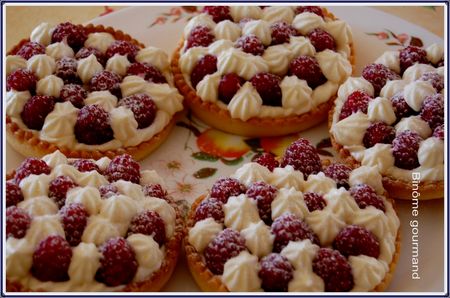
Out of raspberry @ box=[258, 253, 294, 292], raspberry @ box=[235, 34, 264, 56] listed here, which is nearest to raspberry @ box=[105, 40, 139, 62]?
raspberry @ box=[235, 34, 264, 56]

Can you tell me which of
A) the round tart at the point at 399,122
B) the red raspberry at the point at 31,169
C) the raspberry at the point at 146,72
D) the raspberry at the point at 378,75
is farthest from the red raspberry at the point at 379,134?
the red raspberry at the point at 31,169

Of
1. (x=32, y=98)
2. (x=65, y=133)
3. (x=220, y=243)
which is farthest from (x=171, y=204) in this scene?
(x=32, y=98)

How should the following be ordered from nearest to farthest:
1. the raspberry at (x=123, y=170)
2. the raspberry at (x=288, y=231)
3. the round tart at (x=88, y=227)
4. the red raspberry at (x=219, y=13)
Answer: the round tart at (x=88, y=227)
the raspberry at (x=288, y=231)
the raspberry at (x=123, y=170)
the red raspberry at (x=219, y=13)

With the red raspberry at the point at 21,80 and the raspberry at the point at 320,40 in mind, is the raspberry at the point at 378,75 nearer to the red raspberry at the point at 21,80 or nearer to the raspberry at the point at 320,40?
the raspberry at the point at 320,40

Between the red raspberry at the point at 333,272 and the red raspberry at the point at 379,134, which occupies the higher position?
the red raspberry at the point at 379,134

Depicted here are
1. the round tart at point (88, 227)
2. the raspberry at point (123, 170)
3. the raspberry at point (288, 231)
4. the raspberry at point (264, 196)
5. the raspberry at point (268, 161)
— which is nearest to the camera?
the round tart at point (88, 227)

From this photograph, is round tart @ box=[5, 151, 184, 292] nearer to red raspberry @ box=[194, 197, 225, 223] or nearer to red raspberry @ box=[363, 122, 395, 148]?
red raspberry @ box=[194, 197, 225, 223]

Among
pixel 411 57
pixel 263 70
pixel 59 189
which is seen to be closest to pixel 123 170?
pixel 59 189

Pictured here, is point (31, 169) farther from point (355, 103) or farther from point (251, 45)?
point (355, 103)
